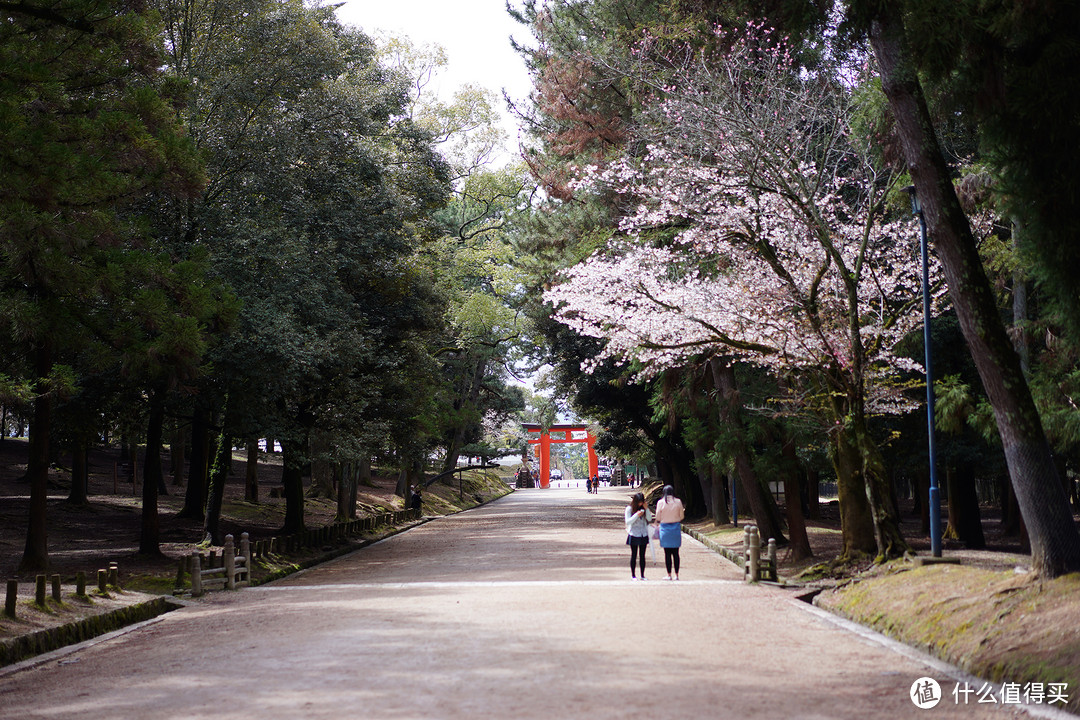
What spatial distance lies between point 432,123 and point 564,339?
13.9 metres

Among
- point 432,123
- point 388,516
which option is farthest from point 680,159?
point 432,123

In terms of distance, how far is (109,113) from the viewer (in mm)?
13266

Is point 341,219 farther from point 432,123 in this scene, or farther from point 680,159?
point 432,123

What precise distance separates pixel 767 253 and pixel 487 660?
977 centimetres

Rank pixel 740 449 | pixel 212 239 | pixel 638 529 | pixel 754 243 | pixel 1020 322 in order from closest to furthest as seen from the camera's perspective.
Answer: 1. pixel 1020 322
2. pixel 754 243
3. pixel 638 529
4. pixel 212 239
5. pixel 740 449

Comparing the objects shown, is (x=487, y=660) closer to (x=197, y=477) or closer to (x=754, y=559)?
(x=754, y=559)

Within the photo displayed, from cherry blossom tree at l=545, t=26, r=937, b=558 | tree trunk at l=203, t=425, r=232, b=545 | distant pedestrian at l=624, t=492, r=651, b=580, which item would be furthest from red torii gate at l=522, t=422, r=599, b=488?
distant pedestrian at l=624, t=492, r=651, b=580

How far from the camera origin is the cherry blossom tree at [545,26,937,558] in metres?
16.2

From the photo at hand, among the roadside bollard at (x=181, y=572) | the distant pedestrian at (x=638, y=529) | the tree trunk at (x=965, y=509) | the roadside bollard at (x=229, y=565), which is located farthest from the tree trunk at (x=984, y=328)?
the tree trunk at (x=965, y=509)

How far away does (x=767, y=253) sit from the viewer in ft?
53.9

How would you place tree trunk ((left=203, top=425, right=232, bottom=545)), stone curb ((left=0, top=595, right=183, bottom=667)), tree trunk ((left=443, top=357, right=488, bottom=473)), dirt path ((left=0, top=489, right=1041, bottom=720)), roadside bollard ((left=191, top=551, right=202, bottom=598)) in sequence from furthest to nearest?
1. tree trunk ((left=443, top=357, right=488, bottom=473))
2. tree trunk ((left=203, top=425, right=232, bottom=545))
3. roadside bollard ((left=191, top=551, right=202, bottom=598))
4. stone curb ((left=0, top=595, right=183, bottom=667))
5. dirt path ((left=0, top=489, right=1041, bottom=720))

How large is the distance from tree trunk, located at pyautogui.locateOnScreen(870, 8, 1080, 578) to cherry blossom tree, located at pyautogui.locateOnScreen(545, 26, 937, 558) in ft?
12.1

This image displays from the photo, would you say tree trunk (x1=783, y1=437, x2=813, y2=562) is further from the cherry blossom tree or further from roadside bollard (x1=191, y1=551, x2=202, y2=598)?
roadside bollard (x1=191, y1=551, x2=202, y2=598)

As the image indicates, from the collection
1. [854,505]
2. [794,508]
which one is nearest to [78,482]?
[794,508]
